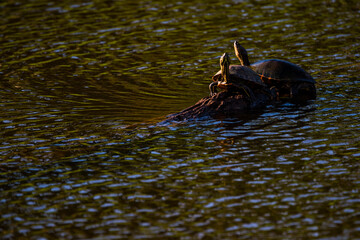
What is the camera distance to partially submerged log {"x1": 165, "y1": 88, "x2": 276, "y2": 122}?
12.1 meters

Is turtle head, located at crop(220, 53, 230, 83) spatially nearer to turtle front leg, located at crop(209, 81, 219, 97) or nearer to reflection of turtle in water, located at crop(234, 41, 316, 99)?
turtle front leg, located at crop(209, 81, 219, 97)

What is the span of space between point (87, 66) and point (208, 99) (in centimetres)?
614

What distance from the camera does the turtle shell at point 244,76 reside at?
12180mm

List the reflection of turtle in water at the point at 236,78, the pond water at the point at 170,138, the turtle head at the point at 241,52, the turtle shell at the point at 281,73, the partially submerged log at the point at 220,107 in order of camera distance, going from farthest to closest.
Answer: the turtle head at the point at 241,52, the turtle shell at the point at 281,73, the reflection of turtle in water at the point at 236,78, the partially submerged log at the point at 220,107, the pond water at the point at 170,138

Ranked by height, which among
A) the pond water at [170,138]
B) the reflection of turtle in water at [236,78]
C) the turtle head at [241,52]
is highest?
the turtle head at [241,52]

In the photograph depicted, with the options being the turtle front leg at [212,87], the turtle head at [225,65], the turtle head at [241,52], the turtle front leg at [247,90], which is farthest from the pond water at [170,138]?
the turtle head at [241,52]

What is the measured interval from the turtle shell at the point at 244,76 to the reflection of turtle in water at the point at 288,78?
19.2 inches

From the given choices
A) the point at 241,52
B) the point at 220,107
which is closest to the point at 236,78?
the point at 220,107

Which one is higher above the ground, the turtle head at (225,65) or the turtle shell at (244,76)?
the turtle head at (225,65)

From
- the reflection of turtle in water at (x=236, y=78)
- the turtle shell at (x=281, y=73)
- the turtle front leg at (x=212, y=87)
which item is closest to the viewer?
the reflection of turtle in water at (x=236, y=78)

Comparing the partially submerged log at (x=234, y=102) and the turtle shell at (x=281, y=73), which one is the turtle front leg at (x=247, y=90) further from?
the turtle shell at (x=281, y=73)

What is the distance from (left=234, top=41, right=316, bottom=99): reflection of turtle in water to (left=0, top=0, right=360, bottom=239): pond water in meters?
0.49

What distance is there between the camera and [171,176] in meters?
9.27

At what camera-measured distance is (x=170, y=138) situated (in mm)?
11055
